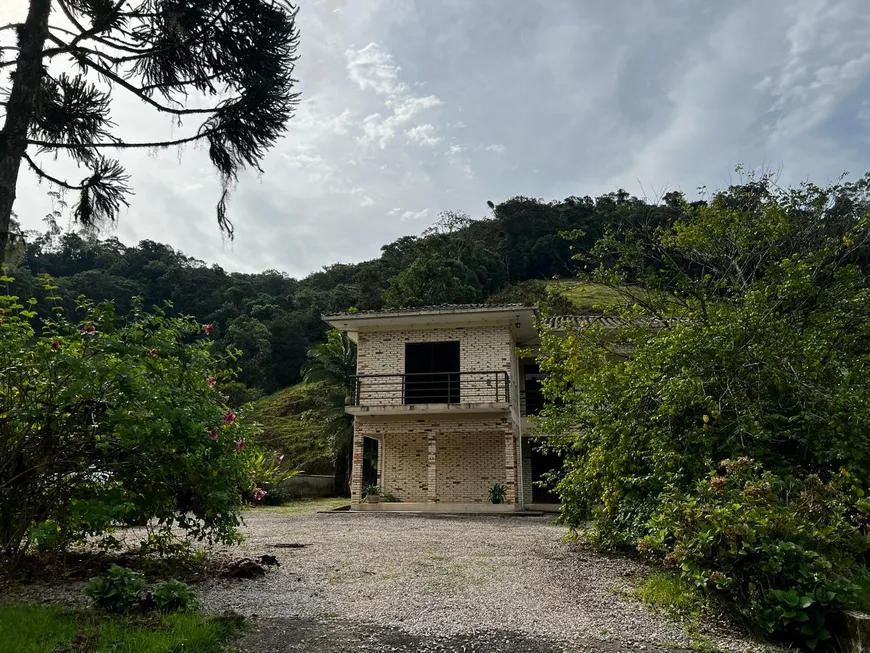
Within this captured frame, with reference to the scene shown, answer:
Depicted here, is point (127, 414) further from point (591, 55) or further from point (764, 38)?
point (764, 38)

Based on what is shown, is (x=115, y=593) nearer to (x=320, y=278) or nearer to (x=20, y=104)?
(x=20, y=104)

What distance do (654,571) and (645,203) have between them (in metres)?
6.47

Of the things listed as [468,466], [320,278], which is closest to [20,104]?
[468,466]

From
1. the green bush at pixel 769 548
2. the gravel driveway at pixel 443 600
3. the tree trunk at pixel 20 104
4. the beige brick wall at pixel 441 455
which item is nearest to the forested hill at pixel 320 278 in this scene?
the beige brick wall at pixel 441 455

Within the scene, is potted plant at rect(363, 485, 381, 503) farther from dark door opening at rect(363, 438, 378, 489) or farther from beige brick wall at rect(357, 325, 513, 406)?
dark door opening at rect(363, 438, 378, 489)

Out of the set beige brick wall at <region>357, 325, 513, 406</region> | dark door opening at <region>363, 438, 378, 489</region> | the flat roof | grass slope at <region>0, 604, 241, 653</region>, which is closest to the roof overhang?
the flat roof

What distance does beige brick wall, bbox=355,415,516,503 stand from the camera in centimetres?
1509

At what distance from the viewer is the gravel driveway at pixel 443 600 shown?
137 inches

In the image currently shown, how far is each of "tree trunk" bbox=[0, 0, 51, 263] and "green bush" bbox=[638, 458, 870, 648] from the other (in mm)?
5645

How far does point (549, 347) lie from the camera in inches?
323

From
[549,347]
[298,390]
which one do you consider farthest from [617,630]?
[298,390]

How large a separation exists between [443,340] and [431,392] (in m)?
1.57

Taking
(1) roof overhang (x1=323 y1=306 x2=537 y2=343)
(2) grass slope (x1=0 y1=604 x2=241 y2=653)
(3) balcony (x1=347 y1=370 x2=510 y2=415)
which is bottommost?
(2) grass slope (x1=0 y1=604 x2=241 y2=653)

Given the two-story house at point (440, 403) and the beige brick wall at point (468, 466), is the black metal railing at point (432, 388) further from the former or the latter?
the beige brick wall at point (468, 466)
